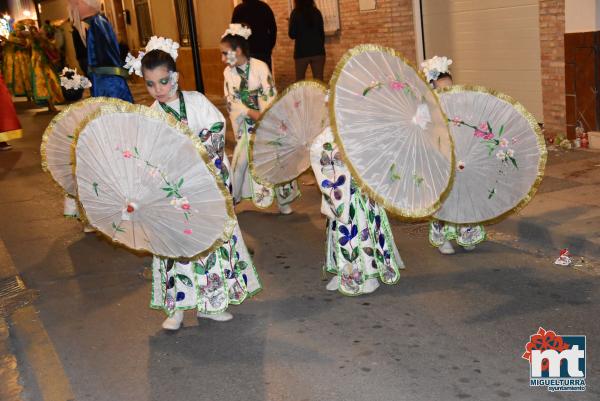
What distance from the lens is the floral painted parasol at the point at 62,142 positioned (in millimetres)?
7480

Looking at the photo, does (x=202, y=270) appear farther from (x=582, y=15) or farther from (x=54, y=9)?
(x=54, y=9)

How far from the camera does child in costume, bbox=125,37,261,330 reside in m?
5.44

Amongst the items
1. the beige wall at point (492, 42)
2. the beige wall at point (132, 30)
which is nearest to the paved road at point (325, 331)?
the beige wall at point (492, 42)

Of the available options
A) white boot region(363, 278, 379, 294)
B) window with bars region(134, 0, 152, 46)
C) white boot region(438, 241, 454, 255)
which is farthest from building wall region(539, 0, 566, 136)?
window with bars region(134, 0, 152, 46)

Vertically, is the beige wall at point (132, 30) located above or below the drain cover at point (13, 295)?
above

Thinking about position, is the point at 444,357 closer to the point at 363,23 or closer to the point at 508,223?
the point at 508,223

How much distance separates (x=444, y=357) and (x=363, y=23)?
34.4 feet

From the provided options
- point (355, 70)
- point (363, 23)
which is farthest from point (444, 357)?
point (363, 23)

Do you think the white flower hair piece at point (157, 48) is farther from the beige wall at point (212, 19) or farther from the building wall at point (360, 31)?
the beige wall at point (212, 19)

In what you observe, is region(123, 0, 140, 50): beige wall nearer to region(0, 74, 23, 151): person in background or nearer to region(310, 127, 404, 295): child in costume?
region(0, 74, 23, 151): person in background

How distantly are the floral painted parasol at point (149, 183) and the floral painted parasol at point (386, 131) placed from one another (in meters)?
0.88

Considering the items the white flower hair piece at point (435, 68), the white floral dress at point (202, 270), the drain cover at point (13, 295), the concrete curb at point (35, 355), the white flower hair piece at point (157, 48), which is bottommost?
the drain cover at point (13, 295)

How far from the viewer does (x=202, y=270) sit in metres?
5.47

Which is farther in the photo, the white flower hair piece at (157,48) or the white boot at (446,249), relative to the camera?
the white boot at (446,249)
